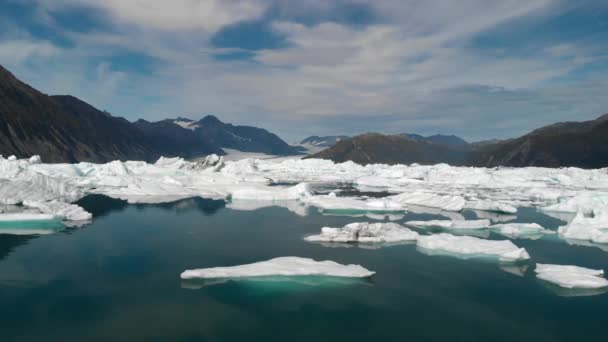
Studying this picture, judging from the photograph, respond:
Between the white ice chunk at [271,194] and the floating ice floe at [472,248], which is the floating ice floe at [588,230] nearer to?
the floating ice floe at [472,248]

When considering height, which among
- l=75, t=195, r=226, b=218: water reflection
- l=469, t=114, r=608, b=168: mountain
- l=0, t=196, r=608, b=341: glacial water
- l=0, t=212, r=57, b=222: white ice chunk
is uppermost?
l=469, t=114, r=608, b=168: mountain

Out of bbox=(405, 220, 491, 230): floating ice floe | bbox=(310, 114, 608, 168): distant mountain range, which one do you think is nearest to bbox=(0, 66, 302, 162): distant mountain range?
bbox=(310, 114, 608, 168): distant mountain range

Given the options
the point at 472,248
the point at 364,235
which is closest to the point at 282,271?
the point at 364,235

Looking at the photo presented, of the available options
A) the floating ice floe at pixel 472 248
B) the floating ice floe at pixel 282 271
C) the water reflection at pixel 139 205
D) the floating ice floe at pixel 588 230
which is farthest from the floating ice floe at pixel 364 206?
the floating ice floe at pixel 282 271

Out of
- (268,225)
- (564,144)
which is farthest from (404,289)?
(564,144)

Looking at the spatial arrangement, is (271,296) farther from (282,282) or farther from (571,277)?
(571,277)

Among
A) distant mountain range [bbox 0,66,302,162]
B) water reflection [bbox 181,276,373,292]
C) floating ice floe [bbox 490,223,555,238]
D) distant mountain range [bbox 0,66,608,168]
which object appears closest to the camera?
water reflection [bbox 181,276,373,292]

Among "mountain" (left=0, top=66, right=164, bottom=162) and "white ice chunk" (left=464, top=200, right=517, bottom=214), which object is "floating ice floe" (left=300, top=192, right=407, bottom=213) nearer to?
"white ice chunk" (left=464, top=200, right=517, bottom=214)

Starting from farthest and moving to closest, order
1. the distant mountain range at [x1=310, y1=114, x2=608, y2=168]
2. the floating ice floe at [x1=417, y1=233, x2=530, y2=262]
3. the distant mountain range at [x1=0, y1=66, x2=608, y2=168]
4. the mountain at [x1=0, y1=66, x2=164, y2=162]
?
the distant mountain range at [x1=310, y1=114, x2=608, y2=168]
the distant mountain range at [x1=0, y1=66, x2=608, y2=168]
the mountain at [x1=0, y1=66, x2=164, y2=162]
the floating ice floe at [x1=417, y1=233, x2=530, y2=262]
